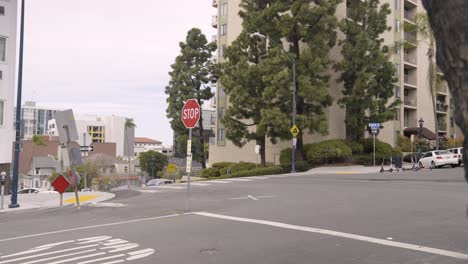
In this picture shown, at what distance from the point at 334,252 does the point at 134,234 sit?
158 inches

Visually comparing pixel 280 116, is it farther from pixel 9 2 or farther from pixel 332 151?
pixel 9 2

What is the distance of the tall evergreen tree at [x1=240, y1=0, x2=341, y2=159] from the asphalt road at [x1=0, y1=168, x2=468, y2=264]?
19239mm

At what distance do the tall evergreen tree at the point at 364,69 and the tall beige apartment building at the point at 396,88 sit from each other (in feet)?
8.66

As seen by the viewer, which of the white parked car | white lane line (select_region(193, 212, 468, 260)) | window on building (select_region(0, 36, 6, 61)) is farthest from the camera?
the white parked car

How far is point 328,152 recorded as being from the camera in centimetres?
3722

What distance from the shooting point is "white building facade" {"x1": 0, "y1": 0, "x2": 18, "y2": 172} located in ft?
85.8

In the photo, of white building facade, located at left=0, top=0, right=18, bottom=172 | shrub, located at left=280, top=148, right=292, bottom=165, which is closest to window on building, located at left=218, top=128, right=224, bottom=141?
shrub, located at left=280, top=148, right=292, bottom=165

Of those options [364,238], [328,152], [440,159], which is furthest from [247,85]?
[364,238]

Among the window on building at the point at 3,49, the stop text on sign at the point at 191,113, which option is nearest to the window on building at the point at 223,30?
the window on building at the point at 3,49

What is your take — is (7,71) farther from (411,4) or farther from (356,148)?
(411,4)

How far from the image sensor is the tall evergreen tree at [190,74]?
47625 millimetres

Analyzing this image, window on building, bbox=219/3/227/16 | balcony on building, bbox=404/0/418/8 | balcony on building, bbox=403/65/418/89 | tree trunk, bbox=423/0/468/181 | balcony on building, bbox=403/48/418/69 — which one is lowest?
tree trunk, bbox=423/0/468/181

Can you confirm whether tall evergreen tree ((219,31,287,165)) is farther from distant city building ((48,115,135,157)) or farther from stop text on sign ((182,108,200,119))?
distant city building ((48,115,135,157))

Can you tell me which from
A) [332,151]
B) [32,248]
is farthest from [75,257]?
[332,151]
